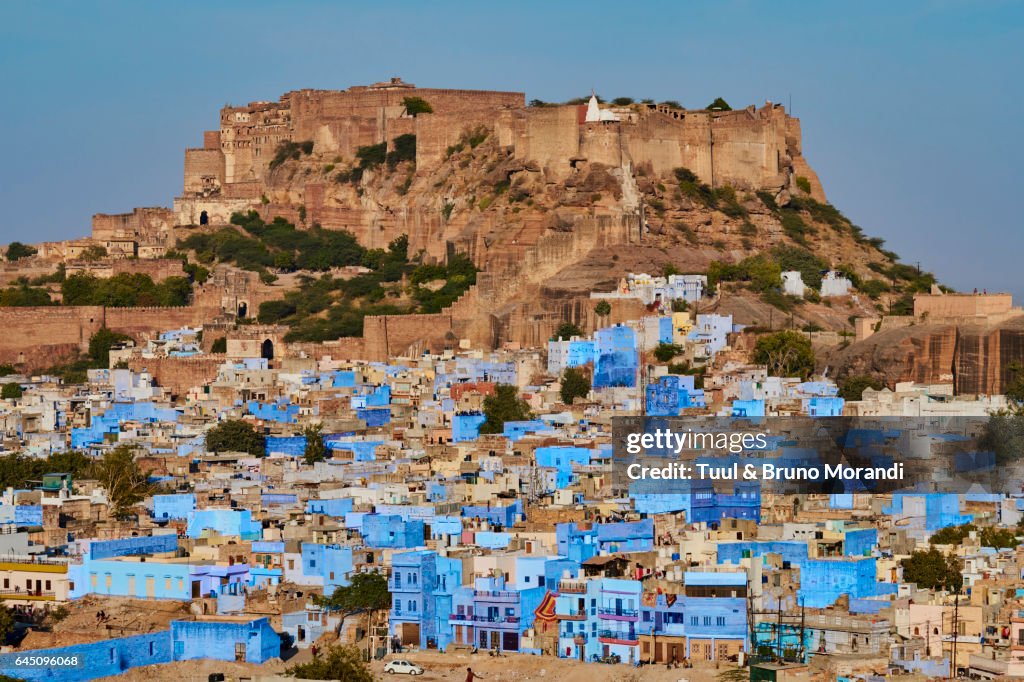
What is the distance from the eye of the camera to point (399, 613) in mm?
28344

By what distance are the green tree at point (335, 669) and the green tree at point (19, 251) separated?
38.8 meters

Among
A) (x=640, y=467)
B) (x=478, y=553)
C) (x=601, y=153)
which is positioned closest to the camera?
(x=478, y=553)

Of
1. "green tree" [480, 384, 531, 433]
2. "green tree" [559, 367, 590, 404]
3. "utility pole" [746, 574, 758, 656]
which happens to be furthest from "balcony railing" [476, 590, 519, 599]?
"green tree" [559, 367, 590, 404]

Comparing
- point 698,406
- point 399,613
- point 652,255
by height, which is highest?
point 652,255

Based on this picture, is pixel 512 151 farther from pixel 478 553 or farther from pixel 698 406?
pixel 478 553

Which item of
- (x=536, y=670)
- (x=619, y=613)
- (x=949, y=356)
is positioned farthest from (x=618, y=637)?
(x=949, y=356)

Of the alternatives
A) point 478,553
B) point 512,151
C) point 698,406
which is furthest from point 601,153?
point 478,553

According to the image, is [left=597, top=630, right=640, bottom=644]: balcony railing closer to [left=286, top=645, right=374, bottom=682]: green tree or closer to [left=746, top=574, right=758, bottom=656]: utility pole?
[left=746, top=574, right=758, bottom=656]: utility pole

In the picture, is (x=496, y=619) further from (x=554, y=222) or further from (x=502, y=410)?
(x=554, y=222)

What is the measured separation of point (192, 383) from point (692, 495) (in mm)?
20042

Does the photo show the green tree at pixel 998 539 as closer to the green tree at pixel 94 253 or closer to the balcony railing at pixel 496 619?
the balcony railing at pixel 496 619

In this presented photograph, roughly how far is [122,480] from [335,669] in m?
12.5

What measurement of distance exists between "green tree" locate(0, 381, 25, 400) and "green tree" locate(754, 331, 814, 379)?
49.3 ft

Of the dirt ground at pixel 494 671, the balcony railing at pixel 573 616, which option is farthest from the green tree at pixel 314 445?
the dirt ground at pixel 494 671
